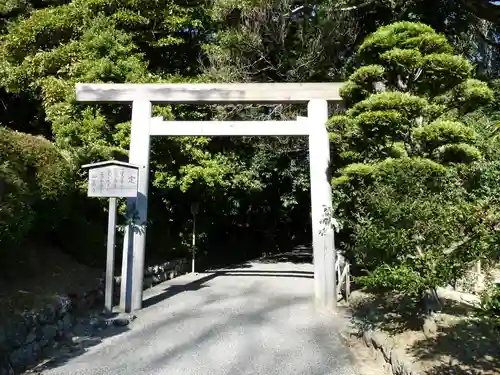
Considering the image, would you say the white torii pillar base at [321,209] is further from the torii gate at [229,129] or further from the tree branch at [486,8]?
the tree branch at [486,8]

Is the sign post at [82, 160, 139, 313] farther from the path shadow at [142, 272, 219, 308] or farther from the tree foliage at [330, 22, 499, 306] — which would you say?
the tree foliage at [330, 22, 499, 306]

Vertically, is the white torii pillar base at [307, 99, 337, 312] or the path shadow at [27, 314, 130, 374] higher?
the white torii pillar base at [307, 99, 337, 312]

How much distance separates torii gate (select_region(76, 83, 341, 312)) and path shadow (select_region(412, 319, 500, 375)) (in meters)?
2.34

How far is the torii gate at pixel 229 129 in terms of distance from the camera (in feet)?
22.5

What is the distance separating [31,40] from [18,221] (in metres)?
6.38

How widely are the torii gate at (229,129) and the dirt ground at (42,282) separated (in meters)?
0.94

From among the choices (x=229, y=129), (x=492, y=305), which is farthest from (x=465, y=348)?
(x=229, y=129)

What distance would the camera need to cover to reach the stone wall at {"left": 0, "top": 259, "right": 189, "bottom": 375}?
168 inches

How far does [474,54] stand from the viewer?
10.1 m

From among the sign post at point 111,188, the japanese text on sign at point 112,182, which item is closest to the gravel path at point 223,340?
the sign post at point 111,188

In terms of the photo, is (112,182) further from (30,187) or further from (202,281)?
(202,281)

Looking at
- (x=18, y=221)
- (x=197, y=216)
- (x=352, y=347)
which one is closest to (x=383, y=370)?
(x=352, y=347)

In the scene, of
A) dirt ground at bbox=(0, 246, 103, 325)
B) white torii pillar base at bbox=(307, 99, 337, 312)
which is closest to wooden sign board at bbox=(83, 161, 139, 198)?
dirt ground at bbox=(0, 246, 103, 325)

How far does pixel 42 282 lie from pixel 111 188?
175cm
